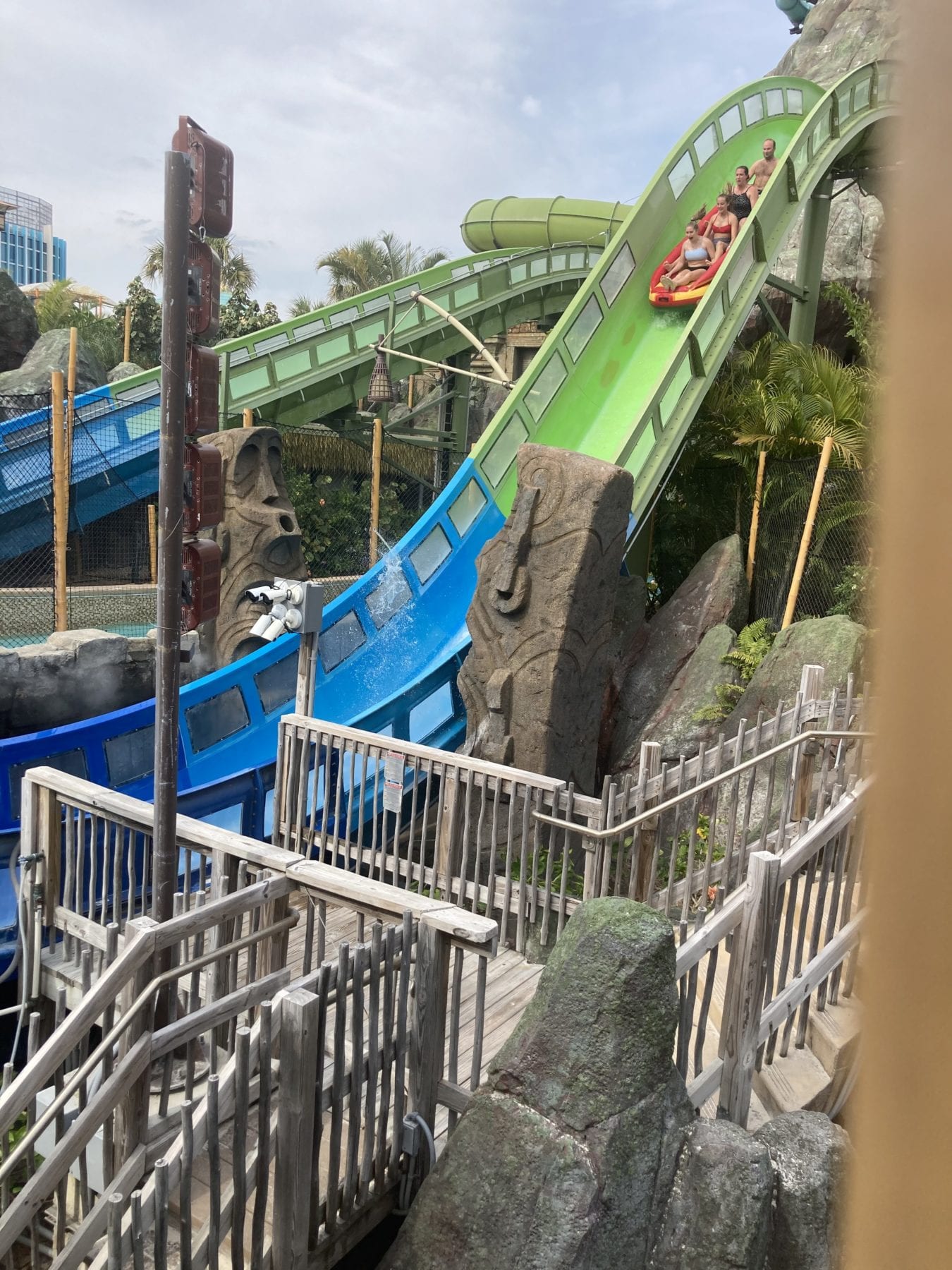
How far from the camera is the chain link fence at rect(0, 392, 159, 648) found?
1055 centimetres

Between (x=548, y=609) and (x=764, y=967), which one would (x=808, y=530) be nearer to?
(x=548, y=609)

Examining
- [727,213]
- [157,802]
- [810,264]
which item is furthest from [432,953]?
[810,264]

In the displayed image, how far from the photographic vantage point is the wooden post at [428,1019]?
3648 millimetres

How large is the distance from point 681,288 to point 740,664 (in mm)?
5471

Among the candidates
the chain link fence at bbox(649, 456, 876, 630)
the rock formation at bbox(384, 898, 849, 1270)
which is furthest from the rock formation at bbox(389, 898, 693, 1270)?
the chain link fence at bbox(649, 456, 876, 630)

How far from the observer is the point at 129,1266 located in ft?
11.0

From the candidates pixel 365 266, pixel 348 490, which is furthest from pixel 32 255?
pixel 348 490

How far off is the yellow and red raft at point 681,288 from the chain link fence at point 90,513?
247 inches

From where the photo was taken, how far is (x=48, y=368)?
16953 millimetres

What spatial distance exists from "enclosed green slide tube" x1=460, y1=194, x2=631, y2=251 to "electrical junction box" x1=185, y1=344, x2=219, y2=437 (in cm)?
1722

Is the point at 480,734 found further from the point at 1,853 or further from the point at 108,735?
the point at 1,853

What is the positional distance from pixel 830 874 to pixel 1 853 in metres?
4.53

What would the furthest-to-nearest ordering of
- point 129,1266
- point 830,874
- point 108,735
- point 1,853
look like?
1. point 108,735
2. point 1,853
3. point 830,874
4. point 129,1266

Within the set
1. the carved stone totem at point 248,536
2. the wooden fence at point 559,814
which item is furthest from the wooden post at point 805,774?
the carved stone totem at point 248,536
